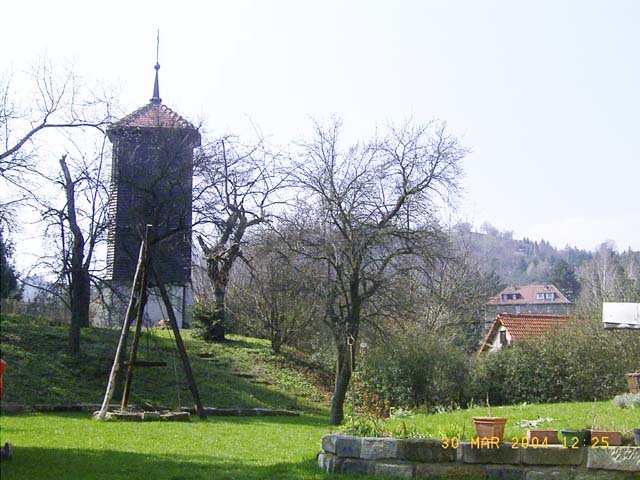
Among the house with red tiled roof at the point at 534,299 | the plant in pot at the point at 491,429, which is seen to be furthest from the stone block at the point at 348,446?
the house with red tiled roof at the point at 534,299

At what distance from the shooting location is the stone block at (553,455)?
7660 millimetres

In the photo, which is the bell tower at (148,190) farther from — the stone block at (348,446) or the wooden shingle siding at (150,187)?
the stone block at (348,446)

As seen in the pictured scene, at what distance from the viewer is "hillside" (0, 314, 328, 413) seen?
58.1 ft

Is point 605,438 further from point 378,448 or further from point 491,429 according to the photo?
point 378,448

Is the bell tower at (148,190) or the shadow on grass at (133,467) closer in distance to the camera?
the shadow on grass at (133,467)

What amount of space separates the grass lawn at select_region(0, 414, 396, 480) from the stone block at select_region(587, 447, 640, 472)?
2422 mm

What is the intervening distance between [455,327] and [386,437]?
1993 centimetres

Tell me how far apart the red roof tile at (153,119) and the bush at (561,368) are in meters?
10.8

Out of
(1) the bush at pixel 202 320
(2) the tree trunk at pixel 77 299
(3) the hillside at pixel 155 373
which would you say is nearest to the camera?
(3) the hillside at pixel 155 373

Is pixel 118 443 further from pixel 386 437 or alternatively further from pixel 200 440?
pixel 386 437

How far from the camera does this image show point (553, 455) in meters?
7.71

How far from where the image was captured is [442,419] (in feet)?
38.6

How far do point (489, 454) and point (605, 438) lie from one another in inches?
46.6

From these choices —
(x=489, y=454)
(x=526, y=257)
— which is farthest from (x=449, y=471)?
(x=526, y=257)
